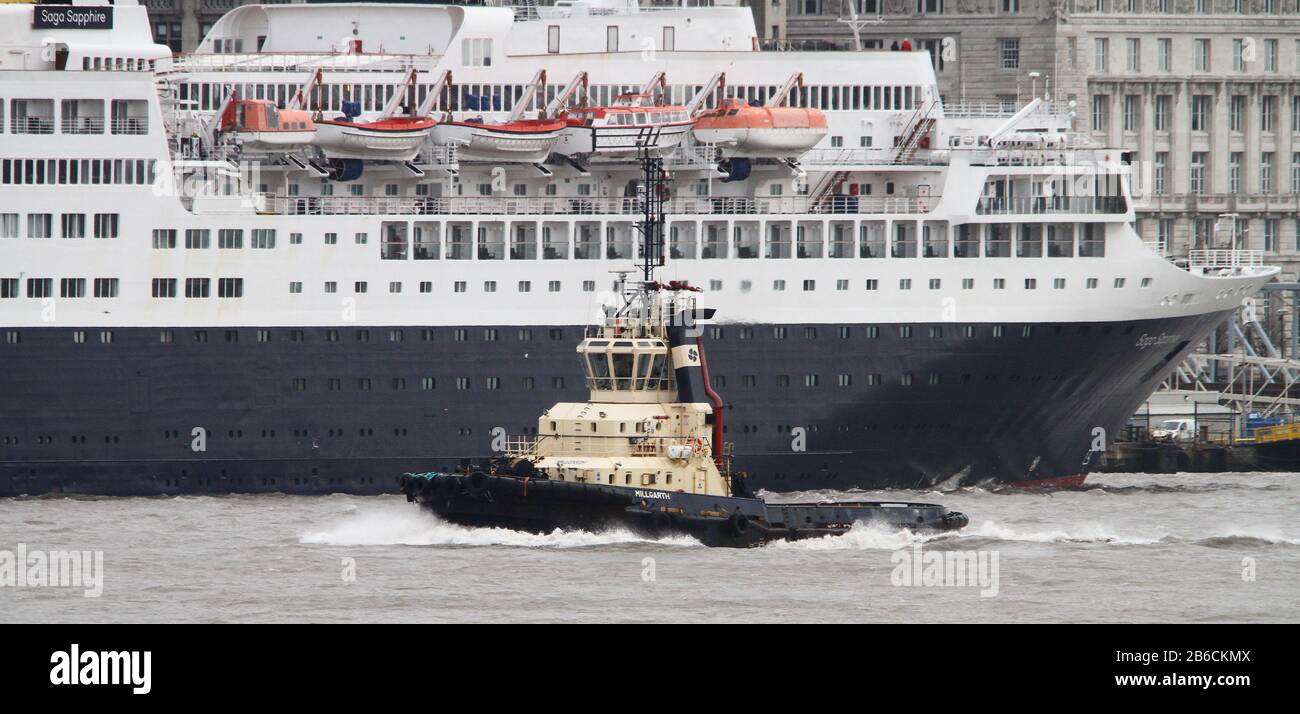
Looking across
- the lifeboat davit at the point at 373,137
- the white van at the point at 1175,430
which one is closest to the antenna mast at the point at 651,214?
the lifeboat davit at the point at 373,137

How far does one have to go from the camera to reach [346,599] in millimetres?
46406

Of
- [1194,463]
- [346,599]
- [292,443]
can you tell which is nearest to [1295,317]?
[1194,463]

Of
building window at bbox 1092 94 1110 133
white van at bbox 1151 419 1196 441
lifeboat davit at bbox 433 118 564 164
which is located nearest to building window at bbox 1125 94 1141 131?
building window at bbox 1092 94 1110 133

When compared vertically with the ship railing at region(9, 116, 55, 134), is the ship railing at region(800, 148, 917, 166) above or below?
below

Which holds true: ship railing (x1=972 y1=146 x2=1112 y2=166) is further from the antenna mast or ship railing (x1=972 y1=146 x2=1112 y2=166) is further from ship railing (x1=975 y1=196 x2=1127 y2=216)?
the antenna mast

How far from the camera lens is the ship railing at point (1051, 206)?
7050 cm

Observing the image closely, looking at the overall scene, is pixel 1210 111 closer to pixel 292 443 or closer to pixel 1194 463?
pixel 1194 463

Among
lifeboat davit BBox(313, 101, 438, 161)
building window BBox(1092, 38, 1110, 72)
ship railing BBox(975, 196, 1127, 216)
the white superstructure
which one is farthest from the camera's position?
building window BBox(1092, 38, 1110, 72)

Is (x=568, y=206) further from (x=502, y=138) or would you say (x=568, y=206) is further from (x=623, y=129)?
(x=502, y=138)

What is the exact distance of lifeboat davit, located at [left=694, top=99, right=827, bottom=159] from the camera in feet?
230

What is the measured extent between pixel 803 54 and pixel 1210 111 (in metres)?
51.5

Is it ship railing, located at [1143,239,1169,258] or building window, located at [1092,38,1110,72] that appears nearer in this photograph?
ship railing, located at [1143,239,1169,258]

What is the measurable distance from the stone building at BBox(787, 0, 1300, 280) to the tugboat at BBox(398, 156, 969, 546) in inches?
2433

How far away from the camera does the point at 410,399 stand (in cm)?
6838
